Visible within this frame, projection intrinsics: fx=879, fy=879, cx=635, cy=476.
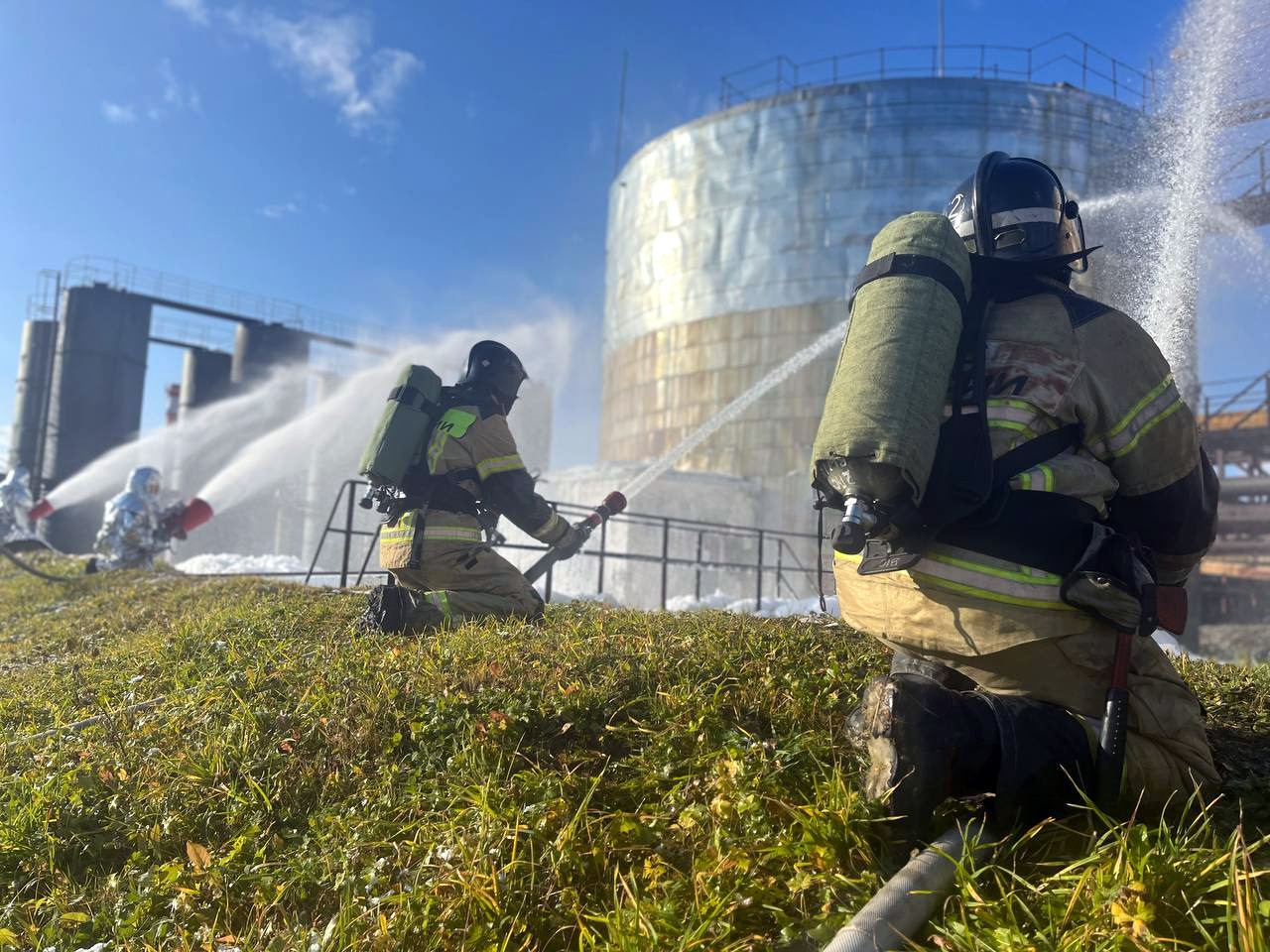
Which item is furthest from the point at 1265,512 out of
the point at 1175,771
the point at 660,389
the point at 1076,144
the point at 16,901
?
the point at 16,901

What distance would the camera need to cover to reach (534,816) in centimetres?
208

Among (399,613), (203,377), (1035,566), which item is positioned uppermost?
(203,377)

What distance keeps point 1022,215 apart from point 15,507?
15.6 meters

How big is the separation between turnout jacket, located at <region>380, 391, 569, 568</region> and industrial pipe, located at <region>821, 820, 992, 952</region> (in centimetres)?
314

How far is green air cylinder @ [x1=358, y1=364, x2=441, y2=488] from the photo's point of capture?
448 centimetres

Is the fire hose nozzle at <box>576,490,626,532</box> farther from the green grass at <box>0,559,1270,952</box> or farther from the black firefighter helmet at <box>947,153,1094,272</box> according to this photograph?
the black firefighter helmet at <box>947,153,1094,272</box>

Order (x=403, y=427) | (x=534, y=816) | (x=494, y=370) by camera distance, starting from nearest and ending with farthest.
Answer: (x=534, y=816)
(x=403, y=427)
(x=494, y=370)

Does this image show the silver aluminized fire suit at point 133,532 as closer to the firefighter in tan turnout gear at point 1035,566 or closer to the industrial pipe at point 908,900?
the firefighter in tan turnout gear at point 1035,566

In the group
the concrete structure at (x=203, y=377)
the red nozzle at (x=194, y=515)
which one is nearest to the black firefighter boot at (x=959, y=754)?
the red nozzle at (x=194, y=515)

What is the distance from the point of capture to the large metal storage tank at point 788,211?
17.1m

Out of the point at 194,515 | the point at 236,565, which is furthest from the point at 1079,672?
the point at 236,565

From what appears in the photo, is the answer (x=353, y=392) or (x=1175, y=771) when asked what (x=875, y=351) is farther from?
(x=353, y=392)

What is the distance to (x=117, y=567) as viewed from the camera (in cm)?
1045

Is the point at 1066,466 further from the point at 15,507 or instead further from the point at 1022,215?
the point at 15,507
